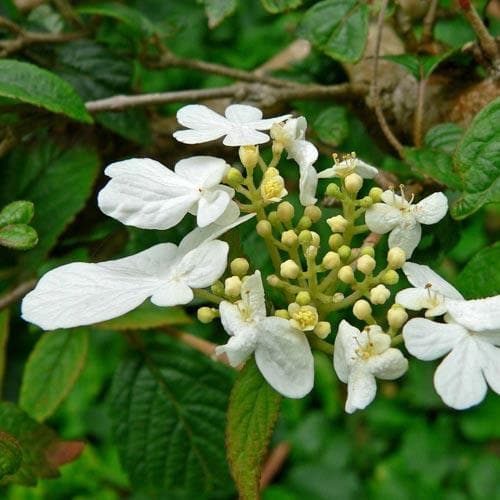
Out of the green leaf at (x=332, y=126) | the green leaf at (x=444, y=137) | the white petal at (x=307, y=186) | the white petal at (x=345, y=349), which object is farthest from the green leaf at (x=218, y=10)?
the white petal at (x=345, y=349)

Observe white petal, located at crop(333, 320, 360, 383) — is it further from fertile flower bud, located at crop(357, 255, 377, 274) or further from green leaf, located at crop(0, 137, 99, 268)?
green leaf, located at crop(0, 137, 99, 268)

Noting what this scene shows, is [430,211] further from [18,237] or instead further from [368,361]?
[18,237]

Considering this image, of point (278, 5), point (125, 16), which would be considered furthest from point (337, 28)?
point (125, 16)

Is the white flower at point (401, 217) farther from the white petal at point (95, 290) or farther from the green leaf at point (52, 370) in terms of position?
the green leaf at point (52, 370)

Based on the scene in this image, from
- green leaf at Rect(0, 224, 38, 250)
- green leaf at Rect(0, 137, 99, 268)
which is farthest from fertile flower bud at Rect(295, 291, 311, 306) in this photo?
green leaf at Rect(0, 137, 99, 268)

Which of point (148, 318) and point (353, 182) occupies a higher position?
point (353, 182)

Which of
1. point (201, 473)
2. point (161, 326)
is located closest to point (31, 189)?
point (161, 326)
